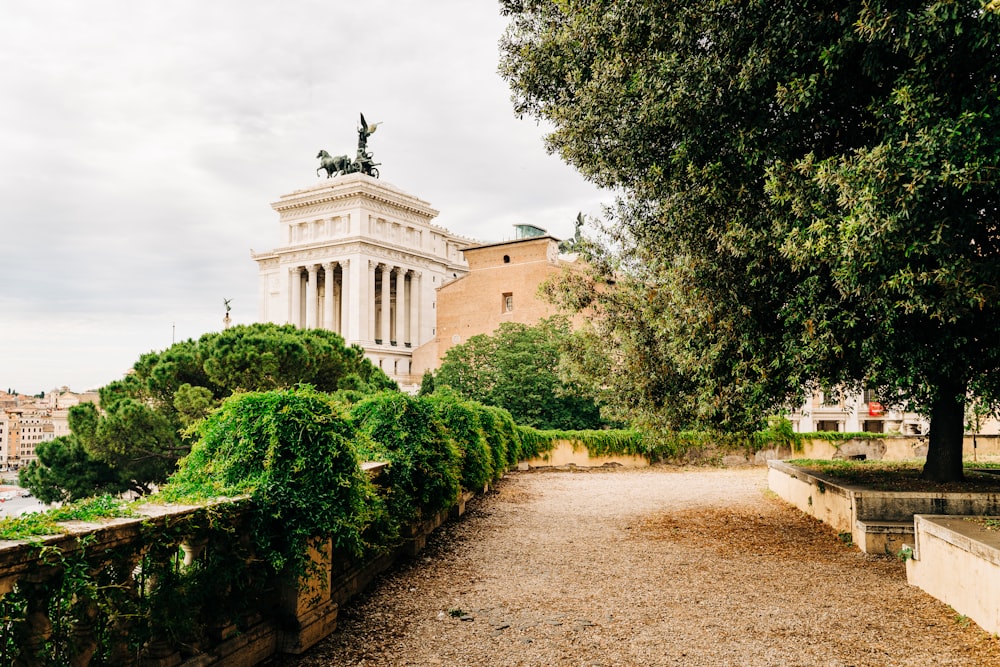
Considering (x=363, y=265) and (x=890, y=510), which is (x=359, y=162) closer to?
(x=363, y=265)

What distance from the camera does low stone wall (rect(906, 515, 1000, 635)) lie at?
20.8 ft

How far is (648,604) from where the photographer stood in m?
7.70

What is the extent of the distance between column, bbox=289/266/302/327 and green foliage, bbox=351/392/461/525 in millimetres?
73556

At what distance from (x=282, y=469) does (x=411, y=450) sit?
4330mm

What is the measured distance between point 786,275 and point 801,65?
266 cm

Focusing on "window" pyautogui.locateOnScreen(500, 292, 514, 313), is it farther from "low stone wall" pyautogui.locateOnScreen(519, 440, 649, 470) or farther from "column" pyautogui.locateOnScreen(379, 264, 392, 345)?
"low stone wall" pyautogui.locateOnScreen(519, 440, 649, 470)

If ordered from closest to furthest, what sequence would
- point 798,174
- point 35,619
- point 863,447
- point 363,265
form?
1. point 35,619
2. point 798,174
3. point 863,447
4. point 363,265

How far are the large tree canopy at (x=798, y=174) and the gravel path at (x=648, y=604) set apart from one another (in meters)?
2.25

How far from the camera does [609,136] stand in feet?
37.2

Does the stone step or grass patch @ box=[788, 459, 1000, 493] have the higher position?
grass patch @ box=[788, 459, 1000, 493]

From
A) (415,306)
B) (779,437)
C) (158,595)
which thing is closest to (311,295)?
(415,306)

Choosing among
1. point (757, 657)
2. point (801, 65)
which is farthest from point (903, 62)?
point (757, 657)

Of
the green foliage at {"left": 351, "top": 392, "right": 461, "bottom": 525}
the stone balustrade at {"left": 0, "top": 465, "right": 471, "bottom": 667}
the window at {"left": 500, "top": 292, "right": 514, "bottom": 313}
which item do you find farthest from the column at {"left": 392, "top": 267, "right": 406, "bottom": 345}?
the stone balustrade at {"left": 0, "top": 465, "right": 471, "bottom": 667}

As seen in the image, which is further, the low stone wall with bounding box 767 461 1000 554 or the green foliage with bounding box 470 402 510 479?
the green foliage with bounding box 470 402 510 479
